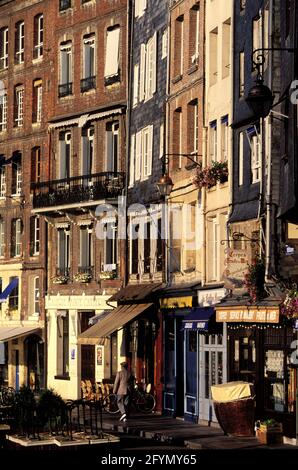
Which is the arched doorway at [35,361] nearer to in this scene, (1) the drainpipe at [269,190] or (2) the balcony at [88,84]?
(2) the balcony at [88,84]

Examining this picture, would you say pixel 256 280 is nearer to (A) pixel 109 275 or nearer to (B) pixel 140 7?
(A) pixel 109 275

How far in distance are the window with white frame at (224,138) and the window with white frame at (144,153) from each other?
865 centimetres

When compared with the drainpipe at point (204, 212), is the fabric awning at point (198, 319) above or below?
below

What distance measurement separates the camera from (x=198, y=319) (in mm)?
40281

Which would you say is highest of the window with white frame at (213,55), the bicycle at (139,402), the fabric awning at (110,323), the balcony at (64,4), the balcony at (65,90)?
the balcony at (64,4)

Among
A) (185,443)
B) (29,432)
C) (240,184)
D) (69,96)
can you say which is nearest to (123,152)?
(69,96)

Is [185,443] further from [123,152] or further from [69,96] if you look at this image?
[69,96]

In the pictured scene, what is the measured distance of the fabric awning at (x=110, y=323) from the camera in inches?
1847

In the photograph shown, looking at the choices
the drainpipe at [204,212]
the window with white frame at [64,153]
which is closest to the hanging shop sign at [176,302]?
the drainpipe at [204,212]

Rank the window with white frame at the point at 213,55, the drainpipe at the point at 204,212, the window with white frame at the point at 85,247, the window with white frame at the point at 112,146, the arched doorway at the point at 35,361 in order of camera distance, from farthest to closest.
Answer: the arched doorway at the point at 35,361 → the window with white frame at the point at 85,247 → the window with white frame at the point at 112,146 → the window with white frame at the point at 213,55 → the drainpipe at the point at 204,212

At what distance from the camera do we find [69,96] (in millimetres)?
57781

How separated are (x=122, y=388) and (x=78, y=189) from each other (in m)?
13.7

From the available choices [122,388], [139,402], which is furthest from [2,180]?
[122,388]

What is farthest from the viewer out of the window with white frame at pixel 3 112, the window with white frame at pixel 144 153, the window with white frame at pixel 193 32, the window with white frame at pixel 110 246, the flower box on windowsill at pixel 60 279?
the window with white frame at pixel 3 112
